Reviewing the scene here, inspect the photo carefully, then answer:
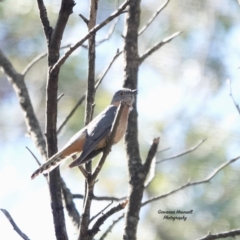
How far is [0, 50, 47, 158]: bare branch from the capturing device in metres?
3.47

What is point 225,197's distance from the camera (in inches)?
241

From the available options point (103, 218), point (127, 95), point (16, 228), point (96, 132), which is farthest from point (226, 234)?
point (127, 95)

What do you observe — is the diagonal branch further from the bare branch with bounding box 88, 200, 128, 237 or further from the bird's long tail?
the bare branch with bounding box 88, 200, 128, 237

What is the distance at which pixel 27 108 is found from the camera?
3.68 metres

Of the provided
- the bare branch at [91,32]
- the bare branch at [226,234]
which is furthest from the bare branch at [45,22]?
the bare branch at [226,234]

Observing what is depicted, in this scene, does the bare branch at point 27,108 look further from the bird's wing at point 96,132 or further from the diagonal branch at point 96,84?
the bird's wing at point 96,132

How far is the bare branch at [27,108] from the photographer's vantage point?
347cm

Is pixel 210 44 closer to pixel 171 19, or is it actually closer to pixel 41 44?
pixel 171 19

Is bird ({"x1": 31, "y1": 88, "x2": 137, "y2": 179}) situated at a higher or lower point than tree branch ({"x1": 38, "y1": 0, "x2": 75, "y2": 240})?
higher

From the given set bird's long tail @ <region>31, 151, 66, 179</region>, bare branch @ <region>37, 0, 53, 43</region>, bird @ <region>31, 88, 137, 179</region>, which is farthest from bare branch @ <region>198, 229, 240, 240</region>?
bare branch @ <region>37, 0, 53, 43</region>

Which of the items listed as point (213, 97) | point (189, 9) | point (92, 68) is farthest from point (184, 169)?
point (92, 68)

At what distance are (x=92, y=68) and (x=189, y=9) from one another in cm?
551

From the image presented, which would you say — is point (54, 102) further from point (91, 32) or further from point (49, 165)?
point (49, 165)

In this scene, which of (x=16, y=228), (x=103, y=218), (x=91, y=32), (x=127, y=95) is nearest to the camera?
(x=91, y=32)
